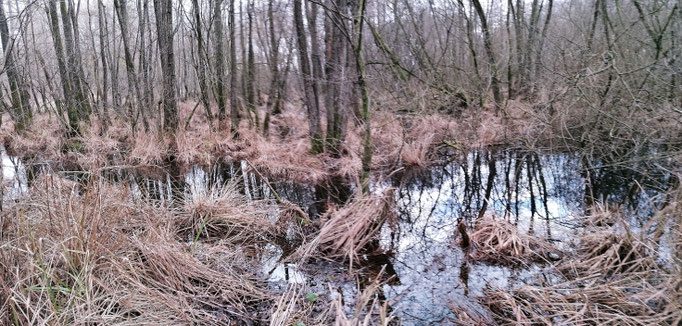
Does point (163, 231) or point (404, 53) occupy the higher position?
point (404, 53)

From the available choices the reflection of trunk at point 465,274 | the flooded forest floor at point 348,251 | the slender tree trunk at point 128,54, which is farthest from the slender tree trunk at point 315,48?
the reflection of trunk at point 465,274

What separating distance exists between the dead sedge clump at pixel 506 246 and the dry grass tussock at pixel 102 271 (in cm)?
236

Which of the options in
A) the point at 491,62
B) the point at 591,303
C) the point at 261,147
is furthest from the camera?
the point at 491,62

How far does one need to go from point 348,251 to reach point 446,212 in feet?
7.04

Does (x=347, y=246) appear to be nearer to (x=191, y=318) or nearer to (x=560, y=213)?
(x=191, y=318)

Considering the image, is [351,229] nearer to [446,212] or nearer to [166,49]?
[446,212]

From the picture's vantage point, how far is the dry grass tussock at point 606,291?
10.2 feet

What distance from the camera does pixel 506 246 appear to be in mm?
4676

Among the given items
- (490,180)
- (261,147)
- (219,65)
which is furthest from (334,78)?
(219,65)

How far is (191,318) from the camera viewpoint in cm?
342

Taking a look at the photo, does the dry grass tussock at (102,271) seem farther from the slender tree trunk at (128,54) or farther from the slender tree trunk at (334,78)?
the slender tree trunk at (128,54)

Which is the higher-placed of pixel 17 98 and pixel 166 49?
pixel 166 49

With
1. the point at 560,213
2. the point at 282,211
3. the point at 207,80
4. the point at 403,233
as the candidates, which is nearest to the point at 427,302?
the point at 403,233

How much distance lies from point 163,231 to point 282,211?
168cm
